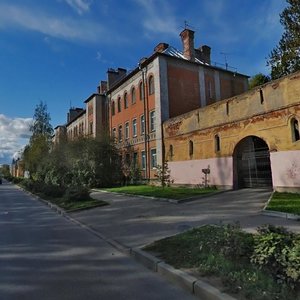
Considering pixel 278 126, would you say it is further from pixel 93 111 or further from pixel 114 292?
pixel 93 111

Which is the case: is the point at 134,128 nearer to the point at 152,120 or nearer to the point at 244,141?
the point at 152,120

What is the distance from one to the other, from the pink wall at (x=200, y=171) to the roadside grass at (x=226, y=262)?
15.2 metres

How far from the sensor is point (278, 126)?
1938 centimetres

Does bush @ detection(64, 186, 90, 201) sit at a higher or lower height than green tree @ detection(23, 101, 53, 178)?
lower

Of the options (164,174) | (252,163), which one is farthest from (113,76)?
(252,163)

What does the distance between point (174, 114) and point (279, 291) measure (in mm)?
28506

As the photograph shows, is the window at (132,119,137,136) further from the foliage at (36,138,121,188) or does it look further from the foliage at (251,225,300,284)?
the foliage at (251,225,300,284)

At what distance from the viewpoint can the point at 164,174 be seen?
28.3m

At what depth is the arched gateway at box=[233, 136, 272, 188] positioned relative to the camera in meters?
21.9

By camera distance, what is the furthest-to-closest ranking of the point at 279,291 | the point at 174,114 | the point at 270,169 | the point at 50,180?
the point at 50,180
the point at 174,114
the point at 270,169
the point at 279,291

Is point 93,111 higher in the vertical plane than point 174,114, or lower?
higher

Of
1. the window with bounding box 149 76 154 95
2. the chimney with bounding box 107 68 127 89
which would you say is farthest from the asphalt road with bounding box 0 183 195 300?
the chimney with bounding box 107 68 127 89

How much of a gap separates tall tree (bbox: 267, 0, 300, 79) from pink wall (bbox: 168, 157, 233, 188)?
754 cm

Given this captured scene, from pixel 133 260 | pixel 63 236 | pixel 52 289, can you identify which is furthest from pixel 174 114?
pixel 52 289
